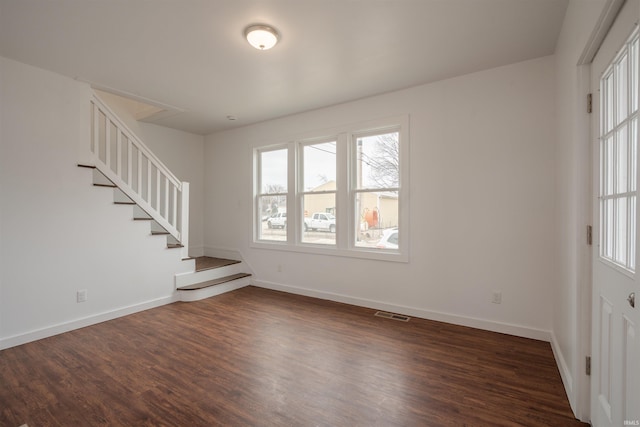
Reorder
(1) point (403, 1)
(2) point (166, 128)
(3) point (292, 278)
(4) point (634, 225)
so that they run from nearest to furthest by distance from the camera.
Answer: (4) point (634, 225) < (1) point (403, 1) < (3) point (292, 278) < (2) point (166, 128)

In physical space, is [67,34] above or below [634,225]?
above

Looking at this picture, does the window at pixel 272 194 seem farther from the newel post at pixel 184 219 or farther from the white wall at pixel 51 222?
the white wall at pixel 51 222

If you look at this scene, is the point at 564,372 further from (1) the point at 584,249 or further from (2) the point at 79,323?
(2) the point at 79,323

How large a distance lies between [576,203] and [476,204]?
4.42 feet

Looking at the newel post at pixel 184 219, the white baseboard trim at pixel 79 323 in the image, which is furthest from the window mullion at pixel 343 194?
the white baseboard trim at pixel 79 323

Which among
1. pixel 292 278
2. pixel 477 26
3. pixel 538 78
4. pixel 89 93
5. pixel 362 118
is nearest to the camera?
pixel 477 26

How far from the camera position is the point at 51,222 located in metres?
3.16

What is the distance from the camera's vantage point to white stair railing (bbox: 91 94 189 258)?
3.64 m

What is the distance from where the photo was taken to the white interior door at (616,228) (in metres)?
1.30

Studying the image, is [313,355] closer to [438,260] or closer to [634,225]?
[438,260]

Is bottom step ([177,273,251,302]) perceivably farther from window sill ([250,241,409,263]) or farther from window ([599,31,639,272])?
window ([599,31,639,272])

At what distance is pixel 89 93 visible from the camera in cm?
349

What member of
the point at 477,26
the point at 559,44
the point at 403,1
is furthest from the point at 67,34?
the point at 559,44

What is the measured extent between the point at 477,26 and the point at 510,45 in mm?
525
